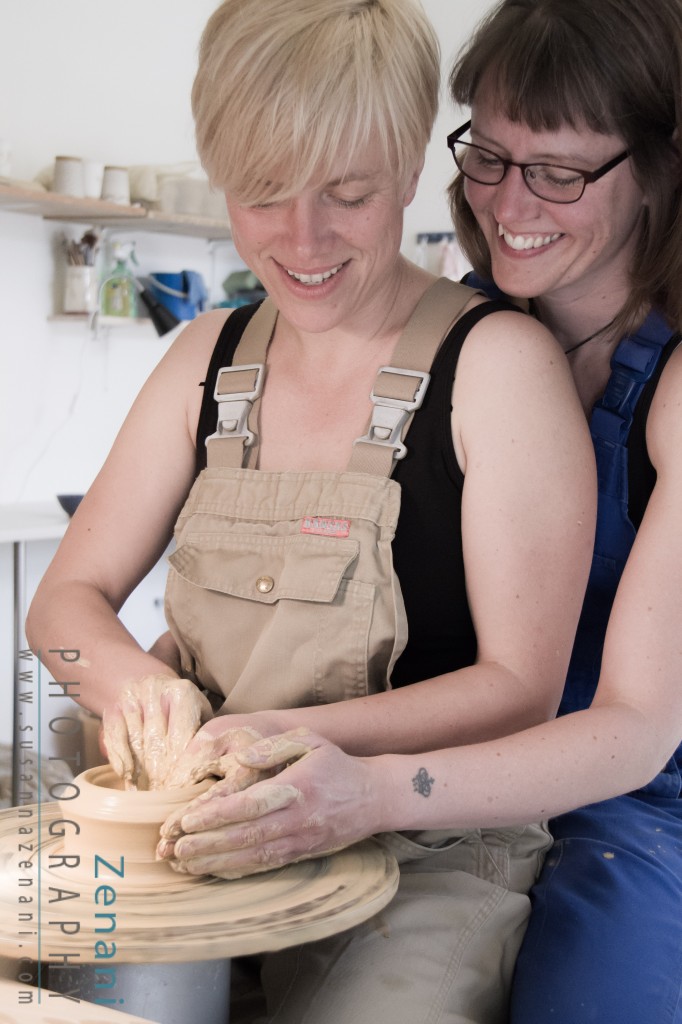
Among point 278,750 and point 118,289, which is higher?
point 118,289

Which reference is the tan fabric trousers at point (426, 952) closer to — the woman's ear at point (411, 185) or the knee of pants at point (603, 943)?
the knee of pants at point (603, 943)

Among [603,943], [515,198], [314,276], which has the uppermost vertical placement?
[515,198]

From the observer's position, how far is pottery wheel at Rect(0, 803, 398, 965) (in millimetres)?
979

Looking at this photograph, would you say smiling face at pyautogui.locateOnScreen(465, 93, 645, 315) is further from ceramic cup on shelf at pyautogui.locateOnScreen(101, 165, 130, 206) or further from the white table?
ceramic cup on shelf at pyautogui.locateOnScreen(101, 165, 130, 206)

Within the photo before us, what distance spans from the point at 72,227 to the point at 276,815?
3.90m

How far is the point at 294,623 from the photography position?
1.39 m

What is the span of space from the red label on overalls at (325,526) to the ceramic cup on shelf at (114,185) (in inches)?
126

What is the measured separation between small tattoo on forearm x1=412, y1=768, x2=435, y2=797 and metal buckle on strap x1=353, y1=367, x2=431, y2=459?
0.42 m

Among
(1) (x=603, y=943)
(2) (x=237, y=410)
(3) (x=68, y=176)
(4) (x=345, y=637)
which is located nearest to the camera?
(1) (x=603, y=943)

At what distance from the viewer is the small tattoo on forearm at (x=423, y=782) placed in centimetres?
121

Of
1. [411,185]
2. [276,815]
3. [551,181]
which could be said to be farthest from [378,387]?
[276,815]

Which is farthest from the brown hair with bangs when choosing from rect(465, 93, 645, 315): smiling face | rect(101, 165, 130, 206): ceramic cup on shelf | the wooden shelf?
rect(101, 165, 130, 206): ceramic cup on shelf

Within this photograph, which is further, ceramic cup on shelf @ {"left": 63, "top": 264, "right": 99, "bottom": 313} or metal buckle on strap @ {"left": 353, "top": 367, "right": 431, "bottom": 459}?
ceramic cup on shelf @ {"left": 63, "top": 264, "right": 99, "bottom": 313}

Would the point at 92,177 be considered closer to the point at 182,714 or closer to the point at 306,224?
the point at 306,224
